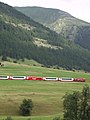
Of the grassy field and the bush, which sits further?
the grassy field

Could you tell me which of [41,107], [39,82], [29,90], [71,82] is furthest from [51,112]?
[71,82]

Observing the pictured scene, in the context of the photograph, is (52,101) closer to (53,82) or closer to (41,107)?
(41,107)

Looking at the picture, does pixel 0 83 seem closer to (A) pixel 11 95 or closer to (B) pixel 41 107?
(A) pixel 11 95

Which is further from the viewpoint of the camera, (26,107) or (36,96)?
(36,96)

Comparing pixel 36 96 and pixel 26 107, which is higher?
pixel 36 96

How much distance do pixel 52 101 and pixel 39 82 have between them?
119 feet

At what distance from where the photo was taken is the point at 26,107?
105 m

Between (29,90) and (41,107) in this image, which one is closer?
(41,107)

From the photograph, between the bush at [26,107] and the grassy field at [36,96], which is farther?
the grassy field at [36,96]

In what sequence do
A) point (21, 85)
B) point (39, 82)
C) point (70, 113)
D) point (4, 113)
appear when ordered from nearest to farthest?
1. point (70, 113)
2. point (4, 113)
3. point (21, 85)
4. point (39, 82)

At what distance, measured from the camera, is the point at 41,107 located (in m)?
112

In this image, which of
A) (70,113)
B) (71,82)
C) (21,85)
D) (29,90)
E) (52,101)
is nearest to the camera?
(70,113)

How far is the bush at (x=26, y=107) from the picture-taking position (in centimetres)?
10550

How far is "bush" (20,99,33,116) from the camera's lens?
105500 millimetres
